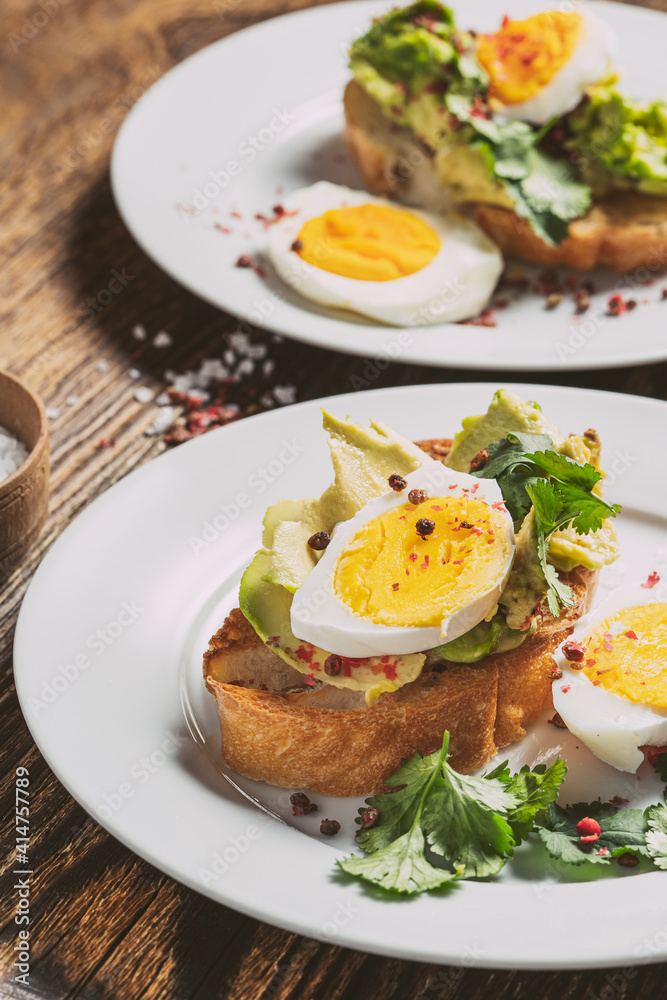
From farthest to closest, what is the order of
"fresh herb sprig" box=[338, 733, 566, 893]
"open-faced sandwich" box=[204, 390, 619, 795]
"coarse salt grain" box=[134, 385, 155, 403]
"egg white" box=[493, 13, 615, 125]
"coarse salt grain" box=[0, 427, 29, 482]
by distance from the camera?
1. "egg white" box=[493, 13, 615, 125]
2. "coarse salt grain" box=[134, 385, 155, 403]
3. "coarse salt grain" box=[0, 427, 29, 482]
4. "open-faced sandwich" box=[204, 390, 619, 795]
5. "fresh herb sprig" box=[338, 733, 566, 893]

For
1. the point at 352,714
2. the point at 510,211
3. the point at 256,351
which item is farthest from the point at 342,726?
the point at 510,211

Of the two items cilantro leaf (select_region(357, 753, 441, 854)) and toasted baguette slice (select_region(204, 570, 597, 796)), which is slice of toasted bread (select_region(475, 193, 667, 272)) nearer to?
toasted baguette slice (select_region(204, 570, 597, 796))

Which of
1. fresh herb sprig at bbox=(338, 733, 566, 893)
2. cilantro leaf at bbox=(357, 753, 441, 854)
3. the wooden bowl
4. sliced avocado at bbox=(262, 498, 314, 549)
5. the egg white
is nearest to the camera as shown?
fresh herb sprig at bbox=(338, 733, 566, 893)

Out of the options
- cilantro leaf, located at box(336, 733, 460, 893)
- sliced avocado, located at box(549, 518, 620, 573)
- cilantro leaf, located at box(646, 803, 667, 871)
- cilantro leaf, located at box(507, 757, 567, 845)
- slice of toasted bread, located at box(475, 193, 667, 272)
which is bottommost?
slice of toasted bread, located at box(475, 193, 667, 272)

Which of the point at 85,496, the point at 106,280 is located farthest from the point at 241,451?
the point at 106,280

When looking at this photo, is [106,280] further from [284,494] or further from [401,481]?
[401,481]

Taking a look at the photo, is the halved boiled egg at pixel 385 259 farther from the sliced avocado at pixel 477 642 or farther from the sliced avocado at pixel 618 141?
the sliced avocado at pixel 477 642

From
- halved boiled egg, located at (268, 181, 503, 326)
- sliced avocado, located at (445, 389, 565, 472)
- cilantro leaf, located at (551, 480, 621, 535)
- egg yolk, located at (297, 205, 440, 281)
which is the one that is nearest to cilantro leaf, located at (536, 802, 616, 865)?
cilantro leaf, located at (551, 480, 621, 535)

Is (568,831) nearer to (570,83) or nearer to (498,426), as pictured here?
(498,426)
